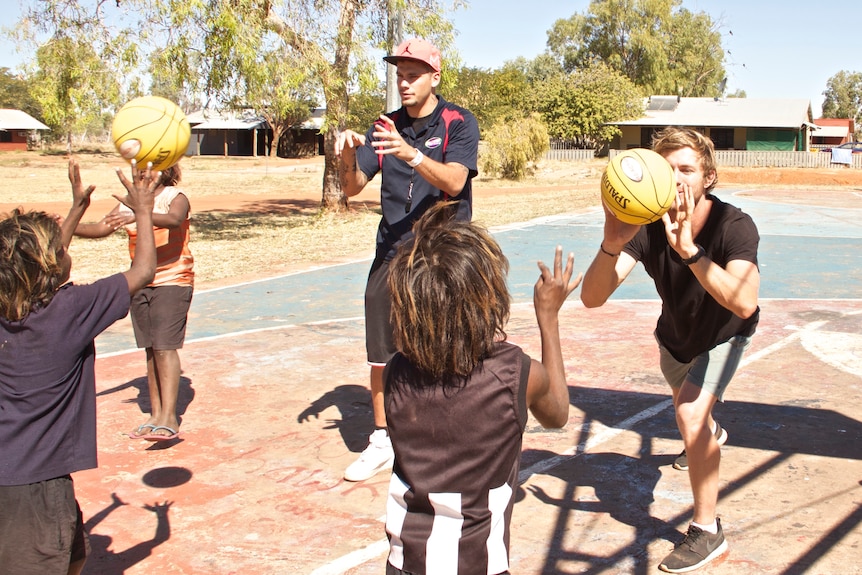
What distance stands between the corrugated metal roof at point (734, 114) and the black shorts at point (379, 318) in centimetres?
5420

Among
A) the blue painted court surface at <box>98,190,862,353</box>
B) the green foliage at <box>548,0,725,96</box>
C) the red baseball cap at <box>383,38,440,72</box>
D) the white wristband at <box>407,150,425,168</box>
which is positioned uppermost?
the green foliage at <box>548,0,725,96</box>

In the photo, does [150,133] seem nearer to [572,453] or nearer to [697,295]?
[697,295]

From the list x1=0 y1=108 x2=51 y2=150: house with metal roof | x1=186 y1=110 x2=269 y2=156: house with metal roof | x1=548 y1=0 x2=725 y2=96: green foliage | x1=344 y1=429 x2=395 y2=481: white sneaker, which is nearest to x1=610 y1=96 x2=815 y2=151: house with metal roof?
x1=548 y1=0 x2=725 y2=96: green foliage

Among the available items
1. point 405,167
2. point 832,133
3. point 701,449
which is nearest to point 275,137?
point 832,133

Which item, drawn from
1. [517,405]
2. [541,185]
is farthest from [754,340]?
[541,185]

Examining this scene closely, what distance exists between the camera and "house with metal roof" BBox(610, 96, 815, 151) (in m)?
56.7

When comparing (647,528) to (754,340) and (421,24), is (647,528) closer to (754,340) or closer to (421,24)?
(754,340)

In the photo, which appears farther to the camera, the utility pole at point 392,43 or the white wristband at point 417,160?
the utility pole at point 392,43

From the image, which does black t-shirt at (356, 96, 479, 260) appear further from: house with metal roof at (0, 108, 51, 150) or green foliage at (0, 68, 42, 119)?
green foliage at (0, 68, 42, 119)

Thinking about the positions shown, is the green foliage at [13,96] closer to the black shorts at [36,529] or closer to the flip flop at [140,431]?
the flip flop at [140,431]

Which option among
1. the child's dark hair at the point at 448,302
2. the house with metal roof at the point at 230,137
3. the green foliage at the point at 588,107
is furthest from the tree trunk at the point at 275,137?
the child's dark hair at the point at 448,302

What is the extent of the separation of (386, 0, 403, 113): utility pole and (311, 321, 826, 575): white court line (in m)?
6.94

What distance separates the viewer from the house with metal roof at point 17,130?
68875mm

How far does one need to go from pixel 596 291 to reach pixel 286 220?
59.5ft
